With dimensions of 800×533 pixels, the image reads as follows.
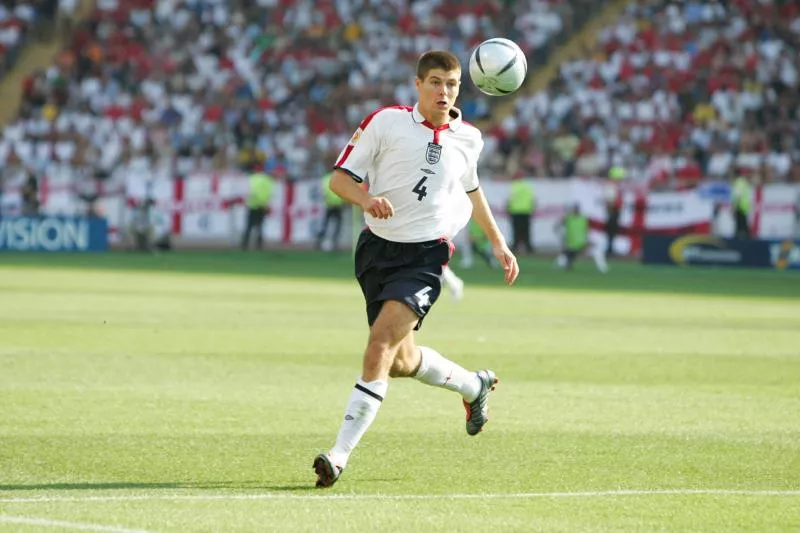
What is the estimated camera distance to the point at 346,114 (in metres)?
45.2

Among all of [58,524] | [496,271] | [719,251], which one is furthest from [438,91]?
[719,251]

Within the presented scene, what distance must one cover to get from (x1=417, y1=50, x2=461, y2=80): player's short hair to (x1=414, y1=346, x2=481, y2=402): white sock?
163 cm

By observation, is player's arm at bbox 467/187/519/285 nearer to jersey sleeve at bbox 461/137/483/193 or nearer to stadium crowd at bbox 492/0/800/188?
jersey sleeve at bbox 461/137/483/193

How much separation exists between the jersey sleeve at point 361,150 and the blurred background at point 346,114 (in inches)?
1099

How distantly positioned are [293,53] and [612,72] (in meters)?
9.66

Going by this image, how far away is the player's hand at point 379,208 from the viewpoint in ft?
27.3

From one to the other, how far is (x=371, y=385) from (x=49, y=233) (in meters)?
31.8

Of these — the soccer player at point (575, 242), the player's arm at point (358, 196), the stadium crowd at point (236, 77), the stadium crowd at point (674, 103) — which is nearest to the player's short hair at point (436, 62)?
the player's arm at point (358, 196)

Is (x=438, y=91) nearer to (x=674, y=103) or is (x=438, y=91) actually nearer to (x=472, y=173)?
(x=472, y=173)

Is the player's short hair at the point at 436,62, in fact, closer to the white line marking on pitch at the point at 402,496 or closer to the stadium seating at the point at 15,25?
the white line marking on pitch at the point at 402,496

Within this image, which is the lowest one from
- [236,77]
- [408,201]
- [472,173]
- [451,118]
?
[236,77]

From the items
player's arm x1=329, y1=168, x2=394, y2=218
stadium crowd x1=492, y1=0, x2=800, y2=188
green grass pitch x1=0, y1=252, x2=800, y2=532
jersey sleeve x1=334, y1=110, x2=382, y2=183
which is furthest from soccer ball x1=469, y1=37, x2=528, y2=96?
stadium crowd x1=492, y1=0, x2=800, y2=188

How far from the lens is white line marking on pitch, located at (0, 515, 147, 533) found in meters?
6.93

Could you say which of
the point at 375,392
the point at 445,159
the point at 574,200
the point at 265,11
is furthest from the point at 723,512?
the point at 265,11
